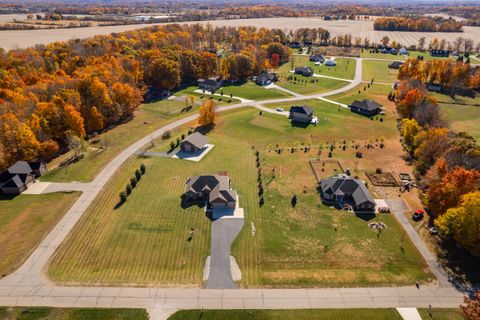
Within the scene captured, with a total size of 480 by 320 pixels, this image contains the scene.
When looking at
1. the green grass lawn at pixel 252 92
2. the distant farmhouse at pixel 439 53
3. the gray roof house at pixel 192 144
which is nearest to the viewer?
the gray roof house at pixel 192 144

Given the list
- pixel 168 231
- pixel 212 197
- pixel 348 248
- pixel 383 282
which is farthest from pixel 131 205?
pixel 383 282

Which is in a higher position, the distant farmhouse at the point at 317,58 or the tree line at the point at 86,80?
the tree line at the point at 86,80

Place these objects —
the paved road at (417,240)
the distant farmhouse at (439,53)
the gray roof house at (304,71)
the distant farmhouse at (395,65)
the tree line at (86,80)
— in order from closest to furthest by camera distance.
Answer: the paved road at (417,240) → the tree line at (86,80) → the gray roof house at (304,71) → the distant farmhouse at (395,65) → the distant farmhouse at (439,53)

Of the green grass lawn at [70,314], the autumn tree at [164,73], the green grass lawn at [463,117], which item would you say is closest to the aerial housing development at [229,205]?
the green grass lawn at [70,314]

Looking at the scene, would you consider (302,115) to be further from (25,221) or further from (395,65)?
(395,65)

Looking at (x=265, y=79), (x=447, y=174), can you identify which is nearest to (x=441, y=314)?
(x=447, y=174)

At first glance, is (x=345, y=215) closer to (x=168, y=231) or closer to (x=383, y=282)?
(x=383, y=282)

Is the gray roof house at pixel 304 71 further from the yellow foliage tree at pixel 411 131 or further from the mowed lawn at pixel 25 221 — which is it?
the mowed lawn at pixel 25 221
